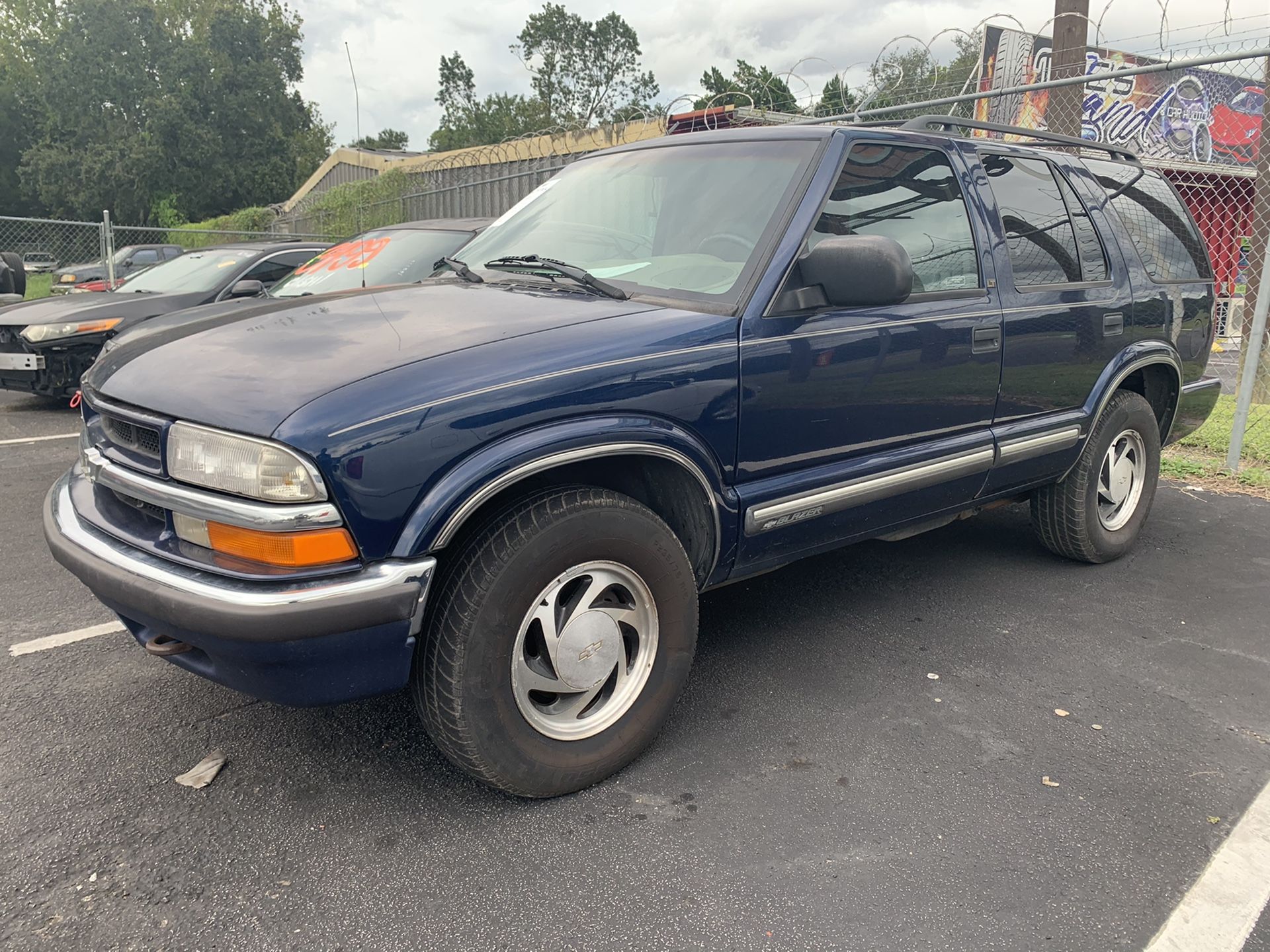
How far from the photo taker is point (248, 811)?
2463mm

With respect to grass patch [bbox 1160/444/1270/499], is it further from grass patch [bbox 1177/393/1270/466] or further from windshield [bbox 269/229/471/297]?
windshield [bbox 269/229/471/297]

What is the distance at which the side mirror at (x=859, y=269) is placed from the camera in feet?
9.07

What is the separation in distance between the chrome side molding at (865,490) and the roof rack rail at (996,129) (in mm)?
1332

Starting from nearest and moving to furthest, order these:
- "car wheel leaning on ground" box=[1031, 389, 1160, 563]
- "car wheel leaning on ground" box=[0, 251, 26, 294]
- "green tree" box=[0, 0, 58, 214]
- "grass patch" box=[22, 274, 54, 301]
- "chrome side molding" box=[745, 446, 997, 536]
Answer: "chrome side molding" box=[745, 446, 997, 536]
"car wheel leaning on ground" box=[1031, 389, 1160, 563]
"car wheel leaning on ground" box=[0, 251, 26, 294]
"grass patch" box=[22, 274, 54, 301]
"green tree" box=[0, 0, 58, 214]

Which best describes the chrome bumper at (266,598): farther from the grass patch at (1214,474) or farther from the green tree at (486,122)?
the green tree at (486,122)

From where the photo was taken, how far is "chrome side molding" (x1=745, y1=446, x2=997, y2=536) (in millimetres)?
2900

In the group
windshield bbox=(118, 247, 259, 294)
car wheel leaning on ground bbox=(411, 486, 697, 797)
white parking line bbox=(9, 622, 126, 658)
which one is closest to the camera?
car wheel leaning on ground bbox=(411, 486, 697, 797)

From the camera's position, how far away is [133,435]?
2463 mm

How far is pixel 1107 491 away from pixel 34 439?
23.2 ft

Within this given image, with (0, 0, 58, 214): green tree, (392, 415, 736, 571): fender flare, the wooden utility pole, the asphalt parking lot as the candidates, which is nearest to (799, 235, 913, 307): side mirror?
(392, 415, 736, 571): fender flare

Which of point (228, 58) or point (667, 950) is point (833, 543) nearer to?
point (667, 950)

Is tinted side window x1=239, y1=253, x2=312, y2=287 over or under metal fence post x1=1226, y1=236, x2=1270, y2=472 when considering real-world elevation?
over

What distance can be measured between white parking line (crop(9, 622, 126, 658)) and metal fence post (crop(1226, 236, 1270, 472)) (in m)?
6.37

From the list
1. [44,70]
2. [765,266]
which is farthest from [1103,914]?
[44,70]
